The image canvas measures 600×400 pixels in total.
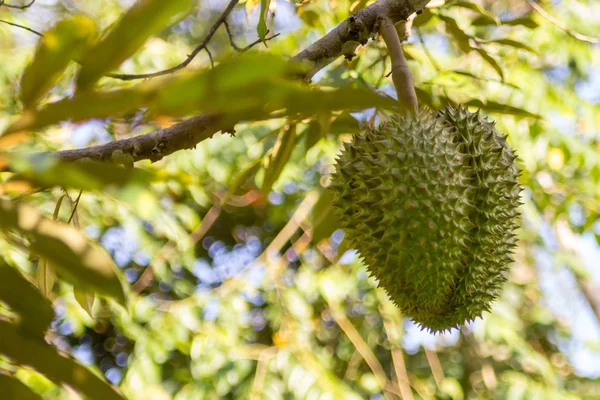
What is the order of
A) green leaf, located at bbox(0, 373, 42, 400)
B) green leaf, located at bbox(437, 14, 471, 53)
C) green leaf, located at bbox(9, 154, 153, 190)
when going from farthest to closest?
green leaf, located at bbox(437, 14, 471, 53) → green leaf, located at bbox(0, 373, 42, 400) → green leaf, located at bbox(9, 154, 153, 190)

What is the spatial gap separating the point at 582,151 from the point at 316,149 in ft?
3.20

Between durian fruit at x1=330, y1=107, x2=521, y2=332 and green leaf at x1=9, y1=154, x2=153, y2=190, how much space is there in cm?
63

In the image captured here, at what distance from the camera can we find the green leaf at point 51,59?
350mm

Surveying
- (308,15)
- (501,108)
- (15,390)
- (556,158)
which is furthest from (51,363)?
(556,158)

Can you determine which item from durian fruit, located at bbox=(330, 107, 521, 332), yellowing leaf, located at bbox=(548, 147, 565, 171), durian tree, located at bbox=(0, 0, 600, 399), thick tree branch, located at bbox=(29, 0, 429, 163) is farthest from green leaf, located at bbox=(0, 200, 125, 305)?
yellowing leaf, located at bbox=(548, 147, 565, 171)

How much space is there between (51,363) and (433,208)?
0.64 metres

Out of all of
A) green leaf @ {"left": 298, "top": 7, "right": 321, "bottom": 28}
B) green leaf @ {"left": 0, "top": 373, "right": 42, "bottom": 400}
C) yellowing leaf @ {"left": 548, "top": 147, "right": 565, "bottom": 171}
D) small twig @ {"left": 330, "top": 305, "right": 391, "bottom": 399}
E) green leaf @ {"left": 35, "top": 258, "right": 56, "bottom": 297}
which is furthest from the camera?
small twig @ {"left": 330, "top": 305, "right": 391, "bottom": 399}

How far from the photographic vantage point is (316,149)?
91.5 inches

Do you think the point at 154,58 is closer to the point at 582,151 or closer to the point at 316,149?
the point at 316,149

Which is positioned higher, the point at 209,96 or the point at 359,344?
the point at 209,96

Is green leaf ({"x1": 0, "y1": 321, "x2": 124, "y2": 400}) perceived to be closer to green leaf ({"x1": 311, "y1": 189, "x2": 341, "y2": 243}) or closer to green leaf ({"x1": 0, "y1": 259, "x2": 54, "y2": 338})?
green leaf ({"x1": 0, "y1": 259, "x2": 54, "y2": 338})

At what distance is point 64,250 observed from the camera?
354 millimetres

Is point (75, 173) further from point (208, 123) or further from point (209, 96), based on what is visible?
point (208, 123)

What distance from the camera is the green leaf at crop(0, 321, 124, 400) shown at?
386 millimetres
